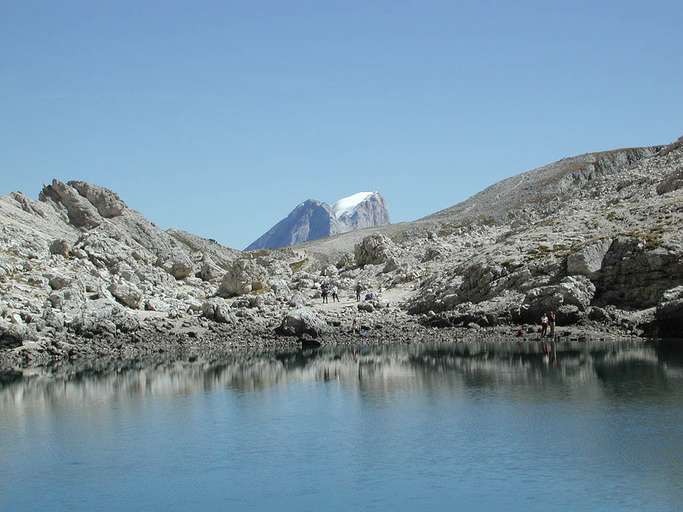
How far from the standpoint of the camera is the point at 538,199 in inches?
7200

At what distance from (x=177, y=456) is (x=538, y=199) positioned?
155322mm

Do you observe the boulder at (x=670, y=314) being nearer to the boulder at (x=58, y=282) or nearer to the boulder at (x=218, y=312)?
the boulder at (x=218, y=312)

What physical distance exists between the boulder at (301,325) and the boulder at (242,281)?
67.4 feet

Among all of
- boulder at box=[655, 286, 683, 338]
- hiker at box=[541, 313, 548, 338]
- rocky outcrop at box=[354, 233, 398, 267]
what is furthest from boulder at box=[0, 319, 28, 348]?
rocky outcrop at box=[354, 233, 398, 267]

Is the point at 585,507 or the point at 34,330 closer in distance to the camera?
the point at 585,507

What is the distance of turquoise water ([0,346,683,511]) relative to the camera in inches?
1146

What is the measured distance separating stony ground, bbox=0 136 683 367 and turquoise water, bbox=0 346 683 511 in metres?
10.7

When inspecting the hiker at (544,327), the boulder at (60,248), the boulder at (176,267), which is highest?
the boulder at (60,248)

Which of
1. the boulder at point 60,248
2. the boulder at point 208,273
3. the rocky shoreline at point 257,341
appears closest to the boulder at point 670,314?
the rocky shoreline at point 257,341

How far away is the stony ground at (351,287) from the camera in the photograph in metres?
68.3

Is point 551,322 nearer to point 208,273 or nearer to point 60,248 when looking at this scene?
point 60,248

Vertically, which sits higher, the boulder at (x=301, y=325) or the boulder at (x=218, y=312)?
the boulder at (x=218, y=312)

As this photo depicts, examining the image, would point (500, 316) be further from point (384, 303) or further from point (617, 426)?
point (617, 426)

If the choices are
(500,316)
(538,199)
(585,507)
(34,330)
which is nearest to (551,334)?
(500,316)
